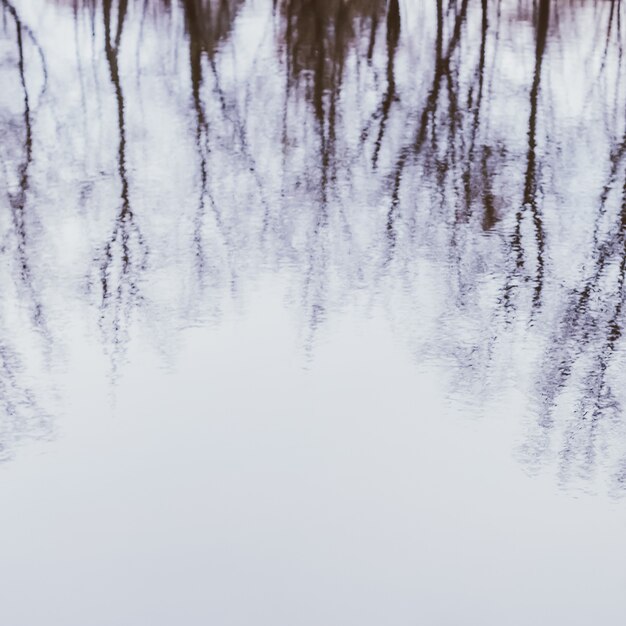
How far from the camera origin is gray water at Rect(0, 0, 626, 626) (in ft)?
18.1

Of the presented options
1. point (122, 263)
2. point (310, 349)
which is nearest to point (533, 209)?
point (310, 349)

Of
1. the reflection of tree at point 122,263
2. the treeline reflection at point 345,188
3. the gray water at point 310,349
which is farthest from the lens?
the reflection of tree at point 122,263

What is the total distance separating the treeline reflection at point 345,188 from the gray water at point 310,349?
1.4 inches

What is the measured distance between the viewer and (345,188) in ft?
33.4

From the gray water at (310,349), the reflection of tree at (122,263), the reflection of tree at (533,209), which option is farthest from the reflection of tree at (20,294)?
the reflection of tree at (533,209)

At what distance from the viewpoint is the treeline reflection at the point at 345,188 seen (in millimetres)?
7734

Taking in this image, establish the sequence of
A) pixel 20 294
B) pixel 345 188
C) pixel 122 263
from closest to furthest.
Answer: pixel 20 294 → pixel 122 263 → pixel 345 188

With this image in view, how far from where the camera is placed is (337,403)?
6.91 m

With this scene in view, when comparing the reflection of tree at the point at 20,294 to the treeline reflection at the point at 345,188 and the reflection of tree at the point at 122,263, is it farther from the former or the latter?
the reflection of tree at the point at 122,263

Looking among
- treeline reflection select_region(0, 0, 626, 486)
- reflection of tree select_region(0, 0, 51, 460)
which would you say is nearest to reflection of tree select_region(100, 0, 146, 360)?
treeline reflection select_region(0, 0, 626, 486)

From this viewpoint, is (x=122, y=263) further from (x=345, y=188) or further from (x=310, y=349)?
(x=345, y=188)

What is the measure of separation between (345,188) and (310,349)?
120 inches

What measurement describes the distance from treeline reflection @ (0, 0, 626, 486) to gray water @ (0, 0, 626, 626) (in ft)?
0.11

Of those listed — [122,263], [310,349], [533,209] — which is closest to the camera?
[310,349]
